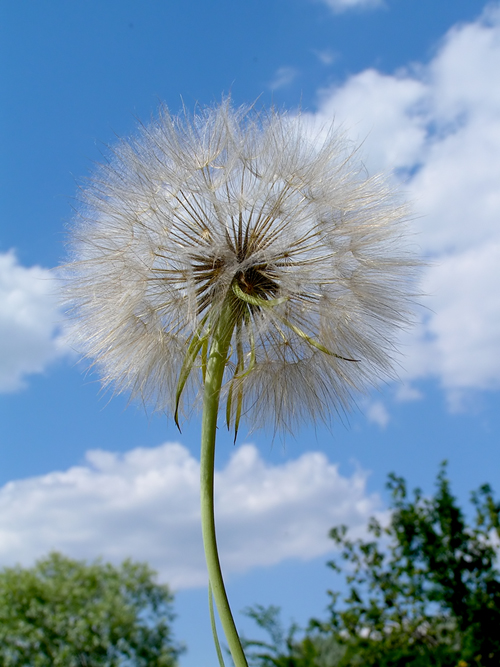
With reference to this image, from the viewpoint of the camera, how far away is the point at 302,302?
8.41 ft

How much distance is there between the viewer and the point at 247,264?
2.43 meters

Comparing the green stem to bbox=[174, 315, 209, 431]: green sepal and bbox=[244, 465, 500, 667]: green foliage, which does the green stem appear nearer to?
bbox=[174, 315, 209, 431]: green sepal

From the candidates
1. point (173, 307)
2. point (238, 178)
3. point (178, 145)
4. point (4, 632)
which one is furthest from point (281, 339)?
point (4, 632)

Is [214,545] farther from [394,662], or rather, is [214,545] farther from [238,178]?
[394,662]

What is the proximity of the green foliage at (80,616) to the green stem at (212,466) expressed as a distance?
16.1 metres

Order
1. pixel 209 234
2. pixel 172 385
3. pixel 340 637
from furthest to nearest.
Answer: pixel 340 637
pixel 172 385
pixel 209 234

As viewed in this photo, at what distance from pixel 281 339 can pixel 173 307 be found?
1.45 feet

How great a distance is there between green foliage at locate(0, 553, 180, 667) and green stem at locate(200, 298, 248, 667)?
1613 centimetres

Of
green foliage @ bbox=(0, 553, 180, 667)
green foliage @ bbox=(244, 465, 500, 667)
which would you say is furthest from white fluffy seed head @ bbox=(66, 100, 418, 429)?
green foliage @ bbox=(0, 553, 180, 667)

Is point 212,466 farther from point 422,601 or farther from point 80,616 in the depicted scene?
point 80,616

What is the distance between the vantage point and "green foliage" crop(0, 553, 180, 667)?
53.9 ft

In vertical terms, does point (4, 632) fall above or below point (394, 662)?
above

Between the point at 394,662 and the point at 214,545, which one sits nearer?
the point at 214,545

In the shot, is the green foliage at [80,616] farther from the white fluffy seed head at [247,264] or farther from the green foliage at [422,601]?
the white fluffy seed head at [247,264]
